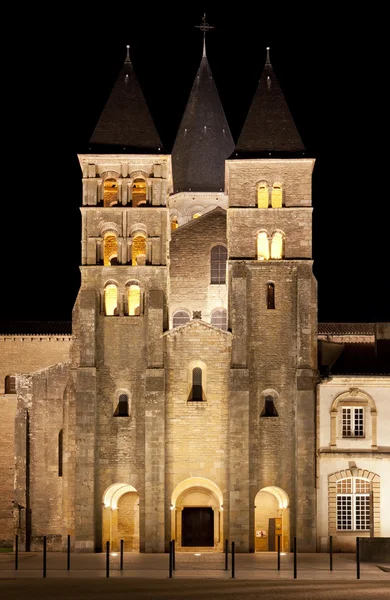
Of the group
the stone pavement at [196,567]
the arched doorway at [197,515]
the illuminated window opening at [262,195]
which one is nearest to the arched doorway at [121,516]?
the arched doorway at [197,515]

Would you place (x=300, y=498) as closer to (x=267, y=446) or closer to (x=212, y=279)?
(x=267, y=446)

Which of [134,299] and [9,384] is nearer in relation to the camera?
[134,299]

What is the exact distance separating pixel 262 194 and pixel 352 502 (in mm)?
15467

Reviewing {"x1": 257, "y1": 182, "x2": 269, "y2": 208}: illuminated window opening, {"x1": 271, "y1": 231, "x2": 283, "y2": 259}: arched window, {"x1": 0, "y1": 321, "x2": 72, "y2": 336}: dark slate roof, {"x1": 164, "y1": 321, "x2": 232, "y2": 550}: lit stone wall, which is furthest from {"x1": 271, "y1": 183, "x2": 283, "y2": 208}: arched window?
{"x1": 0, "y1": 321, "x2": 72, "y2": 336}: dark slate roof

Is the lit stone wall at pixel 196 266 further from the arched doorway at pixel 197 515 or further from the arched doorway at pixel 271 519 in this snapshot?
the arched doorway at pixel 271 519

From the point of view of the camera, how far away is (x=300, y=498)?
4819 centimetres

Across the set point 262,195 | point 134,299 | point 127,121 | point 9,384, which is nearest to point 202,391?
point 134,299

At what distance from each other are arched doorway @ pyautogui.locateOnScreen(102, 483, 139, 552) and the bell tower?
18.8 ft

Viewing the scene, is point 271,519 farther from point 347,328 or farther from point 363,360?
point 347,328

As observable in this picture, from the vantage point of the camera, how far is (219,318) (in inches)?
2227

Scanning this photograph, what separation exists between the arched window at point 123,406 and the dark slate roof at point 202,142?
62.1 ft

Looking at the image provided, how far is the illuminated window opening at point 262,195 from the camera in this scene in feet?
170

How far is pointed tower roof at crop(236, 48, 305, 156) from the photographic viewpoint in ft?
172

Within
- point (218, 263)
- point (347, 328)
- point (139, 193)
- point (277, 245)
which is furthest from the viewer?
point (347, 328)
